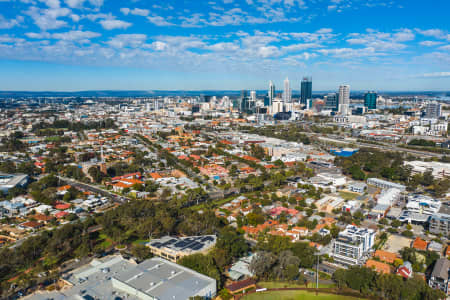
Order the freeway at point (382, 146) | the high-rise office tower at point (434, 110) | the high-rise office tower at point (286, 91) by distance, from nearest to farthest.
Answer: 1. the freeway at point (382, 146)
2. the high-rise office tower at point (434, 110)
3. the high-rise office tower at point (286, 91)

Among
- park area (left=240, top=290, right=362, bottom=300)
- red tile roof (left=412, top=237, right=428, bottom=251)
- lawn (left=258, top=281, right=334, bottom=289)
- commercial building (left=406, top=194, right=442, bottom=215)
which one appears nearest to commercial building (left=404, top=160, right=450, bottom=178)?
commercial building (left=406, top=194, right=442, bottom=215)

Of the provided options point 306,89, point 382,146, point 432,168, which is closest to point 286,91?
point 306,89

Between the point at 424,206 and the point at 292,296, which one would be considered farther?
the point at 424,206

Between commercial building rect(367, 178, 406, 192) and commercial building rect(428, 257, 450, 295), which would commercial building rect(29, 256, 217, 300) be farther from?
commercial building rect(367, 178, 406, 192)

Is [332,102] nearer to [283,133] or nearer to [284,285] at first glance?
[283,133]

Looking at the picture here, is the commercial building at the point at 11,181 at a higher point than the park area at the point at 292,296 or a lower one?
higher

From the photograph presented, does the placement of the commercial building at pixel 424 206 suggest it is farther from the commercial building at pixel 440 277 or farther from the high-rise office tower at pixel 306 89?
the high-rise office tower at pixel 306 89

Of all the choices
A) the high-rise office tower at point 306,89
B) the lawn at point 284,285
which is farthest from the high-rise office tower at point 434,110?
the lawn at point 284,285
